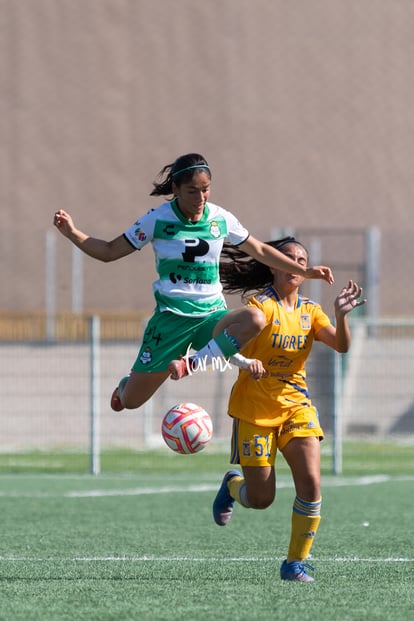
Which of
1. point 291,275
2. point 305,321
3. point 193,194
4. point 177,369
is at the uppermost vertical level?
point 193,194

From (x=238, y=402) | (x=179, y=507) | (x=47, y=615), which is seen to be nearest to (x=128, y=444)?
(x=179, y=507)

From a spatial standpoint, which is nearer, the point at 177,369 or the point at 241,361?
the point at 241,361

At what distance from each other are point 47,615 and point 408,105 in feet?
78.9

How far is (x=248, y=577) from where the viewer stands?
749 centimetres

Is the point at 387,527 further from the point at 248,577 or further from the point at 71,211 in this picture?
the point at 71,211

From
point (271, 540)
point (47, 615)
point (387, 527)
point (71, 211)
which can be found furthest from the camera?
point (71, 211)

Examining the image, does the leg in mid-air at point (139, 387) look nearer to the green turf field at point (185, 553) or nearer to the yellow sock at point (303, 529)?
the green turf field at point (185, 553)

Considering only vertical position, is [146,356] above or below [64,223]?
below

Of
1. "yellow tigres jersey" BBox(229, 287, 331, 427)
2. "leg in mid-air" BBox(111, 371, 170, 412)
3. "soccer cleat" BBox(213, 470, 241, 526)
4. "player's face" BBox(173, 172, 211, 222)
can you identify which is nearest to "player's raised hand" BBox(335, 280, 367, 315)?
"yellow tigres jersey" BBox(229, 287, 331, 427)

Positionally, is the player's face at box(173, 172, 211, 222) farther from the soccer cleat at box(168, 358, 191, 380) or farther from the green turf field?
the green turf field

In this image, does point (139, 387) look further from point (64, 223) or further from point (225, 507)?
point (64, 223)

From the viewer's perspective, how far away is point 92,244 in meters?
8.02

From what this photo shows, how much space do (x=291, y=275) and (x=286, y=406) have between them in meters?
0.83

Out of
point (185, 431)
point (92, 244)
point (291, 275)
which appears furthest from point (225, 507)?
point (92, 244)
